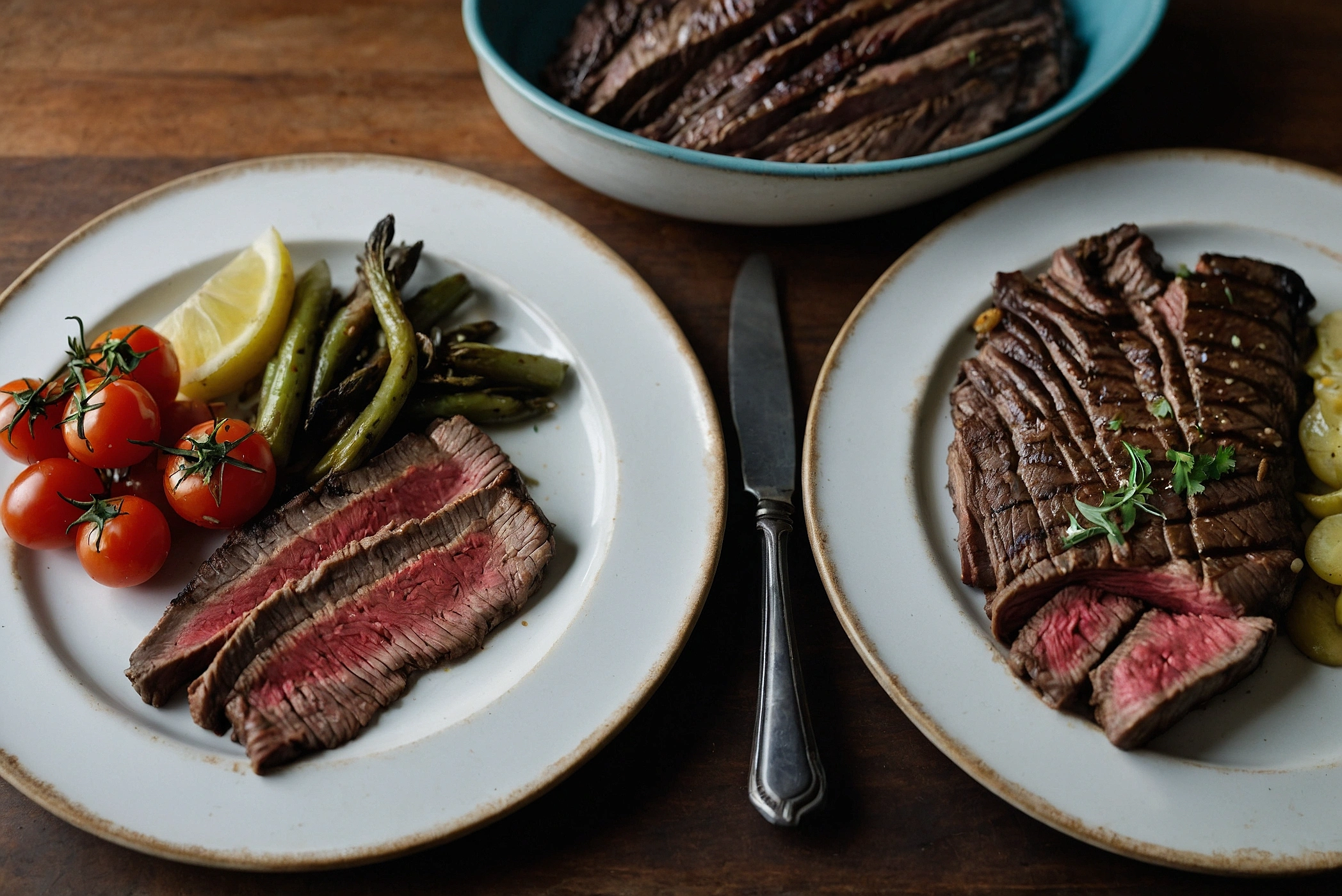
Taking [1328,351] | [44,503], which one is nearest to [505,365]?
[44,503]

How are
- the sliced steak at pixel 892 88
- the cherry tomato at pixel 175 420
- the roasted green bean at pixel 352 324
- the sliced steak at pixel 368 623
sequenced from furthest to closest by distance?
1. the sliced steak at pixel 892 88
2. the roasted green bean at pixel 352 324
3. the cherry tomato at pixel 175 420
4. the sliced steak at pixel 368 623

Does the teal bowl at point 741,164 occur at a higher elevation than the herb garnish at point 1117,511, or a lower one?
higher

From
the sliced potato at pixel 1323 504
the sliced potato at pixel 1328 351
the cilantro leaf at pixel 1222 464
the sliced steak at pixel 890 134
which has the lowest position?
the sliced potato at pixel 1323 504

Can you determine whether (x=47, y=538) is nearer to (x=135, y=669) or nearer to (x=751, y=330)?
(x=135, y=669)

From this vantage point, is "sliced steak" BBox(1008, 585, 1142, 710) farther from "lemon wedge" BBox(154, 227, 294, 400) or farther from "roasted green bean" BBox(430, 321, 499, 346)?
"lemon wedge" BBox(154, 227, 294, 400)

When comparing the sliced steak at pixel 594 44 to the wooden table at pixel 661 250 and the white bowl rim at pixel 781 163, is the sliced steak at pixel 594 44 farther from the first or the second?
the white bowl rim at pixel 781 163

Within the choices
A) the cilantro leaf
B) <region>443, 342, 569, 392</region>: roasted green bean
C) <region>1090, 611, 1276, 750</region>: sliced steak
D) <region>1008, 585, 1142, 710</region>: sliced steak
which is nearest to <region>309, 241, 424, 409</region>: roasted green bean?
<region>443, 342, 569, 392</region>: roasted green bean

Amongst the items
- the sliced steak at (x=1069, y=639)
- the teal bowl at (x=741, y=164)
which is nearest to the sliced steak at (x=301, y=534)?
the teal bowl at (x=741, y=164)

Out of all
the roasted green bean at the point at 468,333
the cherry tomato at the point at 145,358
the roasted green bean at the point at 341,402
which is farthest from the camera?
the roasted green bean at the point at 468,333
